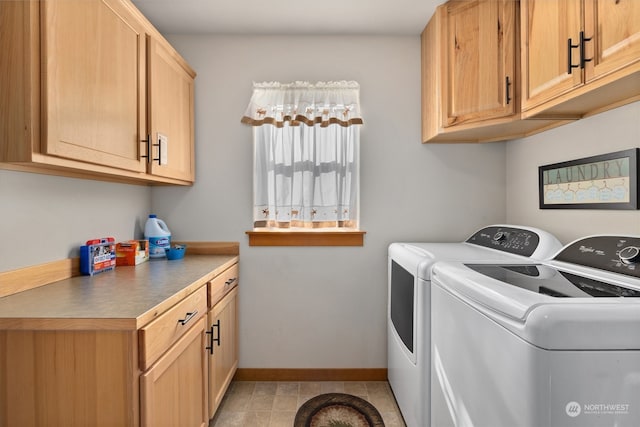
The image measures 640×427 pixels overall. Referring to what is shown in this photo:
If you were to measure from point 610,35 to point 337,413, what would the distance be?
A: 2.15 meters

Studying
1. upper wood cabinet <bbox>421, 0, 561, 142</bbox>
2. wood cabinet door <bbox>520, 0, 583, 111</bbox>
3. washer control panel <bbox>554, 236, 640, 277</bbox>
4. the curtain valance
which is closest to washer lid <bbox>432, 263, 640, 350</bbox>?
washer control panel <bbox>554, 236, 640, 277</bbox>

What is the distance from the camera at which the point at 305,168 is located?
2369 millimetres

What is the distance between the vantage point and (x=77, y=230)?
1.65 metres

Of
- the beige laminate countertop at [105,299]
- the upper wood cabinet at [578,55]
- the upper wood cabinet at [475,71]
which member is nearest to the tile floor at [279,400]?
the beige laminate countertop at [105,299]

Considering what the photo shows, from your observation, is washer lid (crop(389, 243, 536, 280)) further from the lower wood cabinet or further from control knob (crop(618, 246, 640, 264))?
the lower wood cabinet

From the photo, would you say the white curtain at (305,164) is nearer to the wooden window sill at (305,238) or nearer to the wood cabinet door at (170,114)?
the wooden window sill at (305,238)

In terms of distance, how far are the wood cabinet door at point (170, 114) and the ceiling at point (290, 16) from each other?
1.00 feet

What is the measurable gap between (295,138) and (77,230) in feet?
4.46

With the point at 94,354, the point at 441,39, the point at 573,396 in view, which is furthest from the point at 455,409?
the point at 441,39

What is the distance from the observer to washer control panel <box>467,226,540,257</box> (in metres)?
1.73

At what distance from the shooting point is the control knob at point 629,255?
1224mm

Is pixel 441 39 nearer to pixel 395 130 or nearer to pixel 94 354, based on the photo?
pixel 395 130

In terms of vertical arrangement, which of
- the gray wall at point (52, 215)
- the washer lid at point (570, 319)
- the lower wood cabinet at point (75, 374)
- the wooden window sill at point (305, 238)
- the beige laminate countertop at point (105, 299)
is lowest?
the lower wood cabinet at point (75, 374)

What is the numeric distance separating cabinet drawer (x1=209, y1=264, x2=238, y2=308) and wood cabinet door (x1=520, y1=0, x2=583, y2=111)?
70.2 inches
